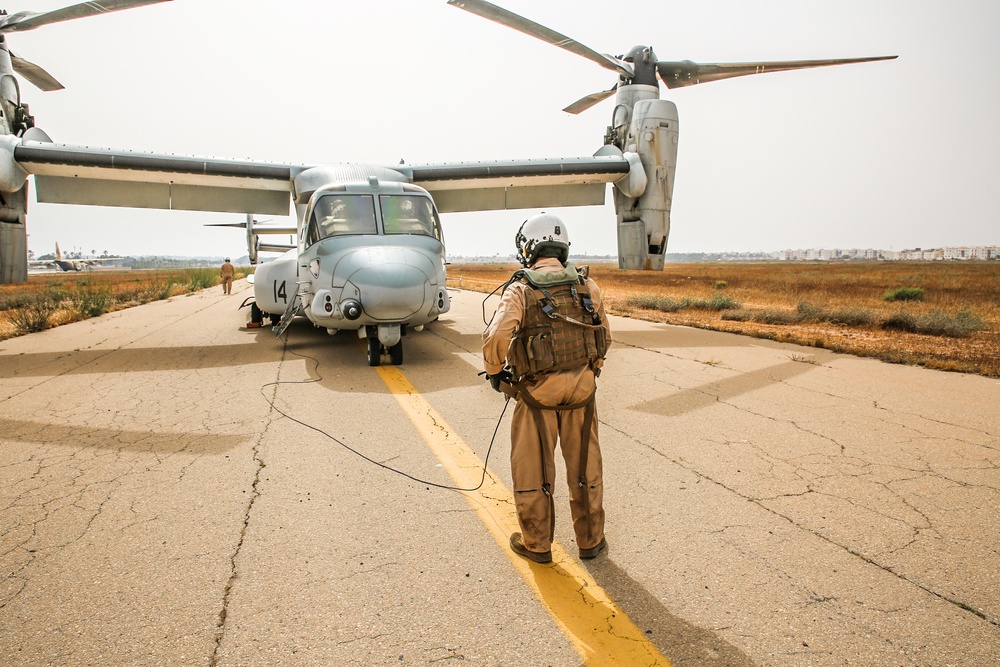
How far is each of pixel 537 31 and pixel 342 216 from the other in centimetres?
714

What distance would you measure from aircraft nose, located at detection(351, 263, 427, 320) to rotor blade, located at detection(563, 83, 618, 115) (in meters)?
9.66

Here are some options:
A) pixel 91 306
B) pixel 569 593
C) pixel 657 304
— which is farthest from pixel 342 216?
pixel 91 306

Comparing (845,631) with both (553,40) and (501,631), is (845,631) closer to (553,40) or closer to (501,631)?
(501,631)

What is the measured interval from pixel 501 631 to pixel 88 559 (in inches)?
84.3

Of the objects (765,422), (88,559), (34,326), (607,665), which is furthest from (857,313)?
(34,326)

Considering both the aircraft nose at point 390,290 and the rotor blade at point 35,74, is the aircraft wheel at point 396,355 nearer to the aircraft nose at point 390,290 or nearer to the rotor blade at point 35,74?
the aircraft nose at point 390,290

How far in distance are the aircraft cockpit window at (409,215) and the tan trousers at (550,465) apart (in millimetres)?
5956

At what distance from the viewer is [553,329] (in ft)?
9.48

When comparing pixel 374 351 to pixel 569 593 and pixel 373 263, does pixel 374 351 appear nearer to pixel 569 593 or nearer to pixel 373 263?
pixel 373 263

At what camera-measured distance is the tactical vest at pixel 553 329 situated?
2.84m

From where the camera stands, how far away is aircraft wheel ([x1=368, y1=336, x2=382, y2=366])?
7766 millimetres

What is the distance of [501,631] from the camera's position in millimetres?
2246

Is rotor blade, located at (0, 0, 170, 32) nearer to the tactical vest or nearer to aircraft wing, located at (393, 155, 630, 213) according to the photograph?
aircraft wing, located at (393, 155, 630, 213)

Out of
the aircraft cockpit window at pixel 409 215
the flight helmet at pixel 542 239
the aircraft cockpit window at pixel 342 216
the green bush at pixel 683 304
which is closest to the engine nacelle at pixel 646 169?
the green bush at pixel 683 304
